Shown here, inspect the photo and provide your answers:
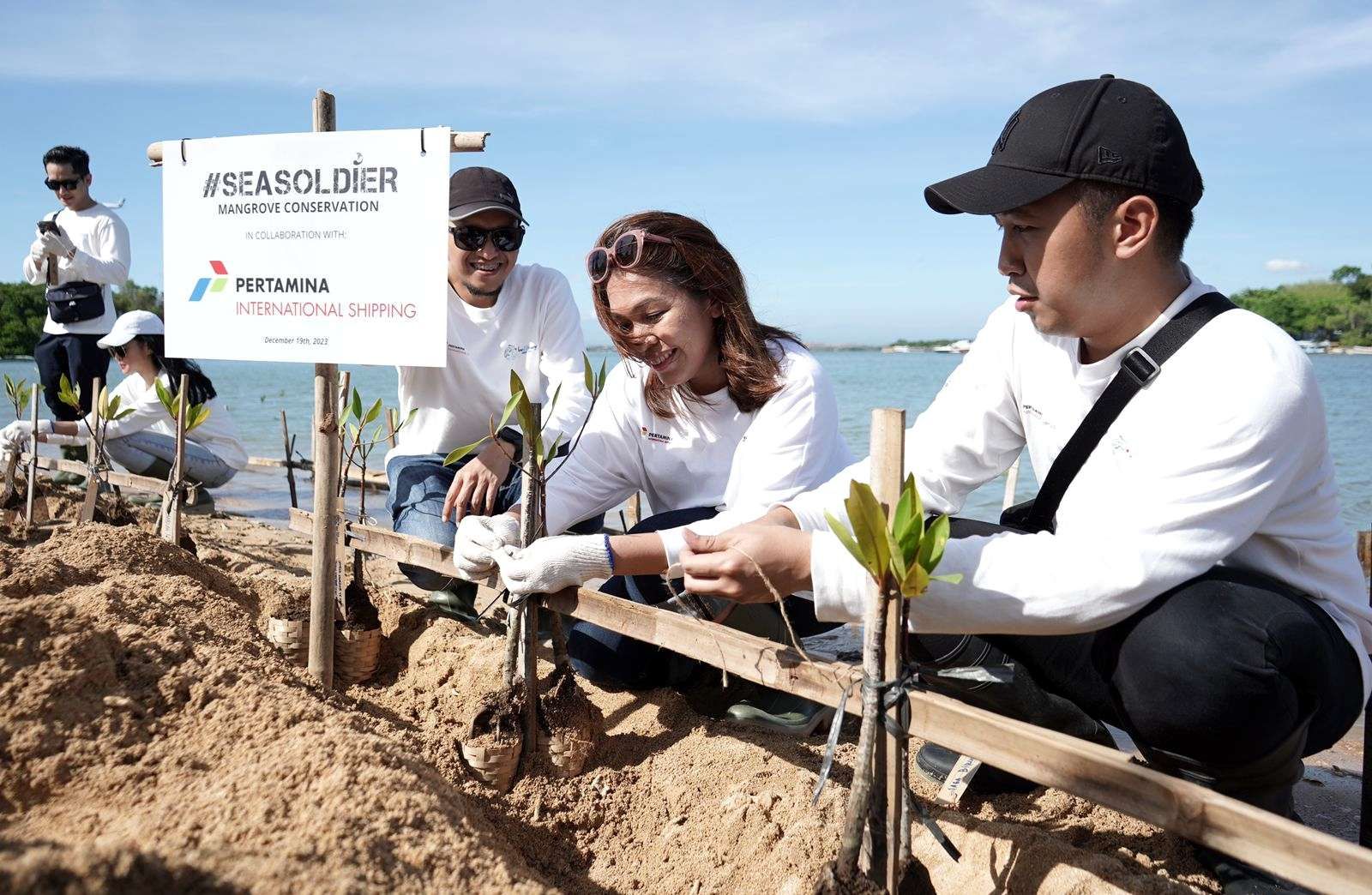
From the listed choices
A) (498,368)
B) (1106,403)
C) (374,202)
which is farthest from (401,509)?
(1106,403)

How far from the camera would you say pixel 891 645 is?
1.70 m

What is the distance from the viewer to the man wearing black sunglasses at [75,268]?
701 centimetres

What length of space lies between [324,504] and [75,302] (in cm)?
552

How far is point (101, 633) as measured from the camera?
2127 millimetres

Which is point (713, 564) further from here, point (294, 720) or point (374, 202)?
point (374, 202)

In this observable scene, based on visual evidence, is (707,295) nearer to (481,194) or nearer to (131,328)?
(481,194)

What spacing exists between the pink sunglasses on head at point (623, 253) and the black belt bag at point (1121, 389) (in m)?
1.33

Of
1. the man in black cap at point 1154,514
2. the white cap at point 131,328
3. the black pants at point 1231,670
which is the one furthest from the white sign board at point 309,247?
the white cap at point 131,328

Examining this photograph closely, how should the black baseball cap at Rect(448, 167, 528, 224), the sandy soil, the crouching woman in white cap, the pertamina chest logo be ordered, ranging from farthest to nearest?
the crouching woman in white cap
the black baseball cap at Rect(448, 167, 528, 224)
the pertamina chest logo
the sandy soil

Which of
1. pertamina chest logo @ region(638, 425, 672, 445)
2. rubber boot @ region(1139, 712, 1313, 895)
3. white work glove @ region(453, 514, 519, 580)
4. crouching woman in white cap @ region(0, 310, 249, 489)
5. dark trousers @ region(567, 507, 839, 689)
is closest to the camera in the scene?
rubber boot @ region(1139, 712, 1313, 895)

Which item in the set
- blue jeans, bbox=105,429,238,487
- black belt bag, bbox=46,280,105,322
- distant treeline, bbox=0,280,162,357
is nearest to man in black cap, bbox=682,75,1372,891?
blue jeans, bbox=105,429,238,487

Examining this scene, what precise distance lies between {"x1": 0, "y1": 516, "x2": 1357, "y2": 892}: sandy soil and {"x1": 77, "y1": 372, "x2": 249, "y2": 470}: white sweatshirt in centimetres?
402

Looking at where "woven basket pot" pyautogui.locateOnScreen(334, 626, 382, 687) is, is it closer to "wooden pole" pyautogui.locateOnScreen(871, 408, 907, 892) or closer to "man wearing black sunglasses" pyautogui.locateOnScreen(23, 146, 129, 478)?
"wooden pole" pyautogui.locateOnScreen(871, 408, 907, 892)

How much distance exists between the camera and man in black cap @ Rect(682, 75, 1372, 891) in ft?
6.03
